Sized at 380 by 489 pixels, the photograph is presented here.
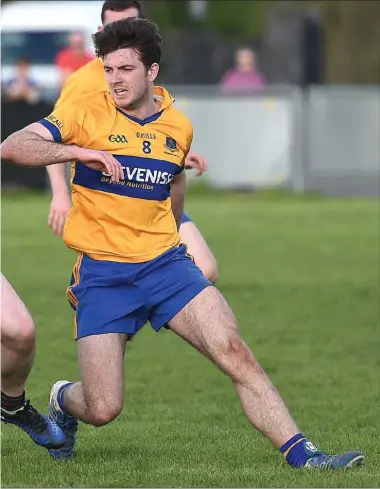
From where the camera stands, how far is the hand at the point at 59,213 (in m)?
8.38

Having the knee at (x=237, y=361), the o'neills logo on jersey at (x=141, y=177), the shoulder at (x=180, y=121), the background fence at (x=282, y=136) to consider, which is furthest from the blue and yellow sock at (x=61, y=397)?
the background fence at (x=282, y=136)

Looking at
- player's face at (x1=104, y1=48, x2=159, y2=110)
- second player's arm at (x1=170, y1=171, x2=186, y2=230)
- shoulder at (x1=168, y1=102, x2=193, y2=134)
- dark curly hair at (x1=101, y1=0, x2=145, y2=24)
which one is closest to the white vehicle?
dark curly hair at (x1=101, y1=0, x2=145, y2=24)

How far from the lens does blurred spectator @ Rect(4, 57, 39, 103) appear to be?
79.8ft

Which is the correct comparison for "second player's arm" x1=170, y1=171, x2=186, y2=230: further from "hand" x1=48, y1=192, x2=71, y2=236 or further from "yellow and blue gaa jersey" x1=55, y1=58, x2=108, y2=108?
"yellow and blue gaa jersey" x1=55, y1=58, x2=108, y2=108

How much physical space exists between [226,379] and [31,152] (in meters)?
3.45

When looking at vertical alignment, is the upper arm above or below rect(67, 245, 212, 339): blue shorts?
above

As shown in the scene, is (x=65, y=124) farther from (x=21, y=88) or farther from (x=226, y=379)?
(x=21, y=88)

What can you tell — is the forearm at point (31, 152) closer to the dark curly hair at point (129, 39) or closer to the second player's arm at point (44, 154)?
the second player's arm at point (44, 154)

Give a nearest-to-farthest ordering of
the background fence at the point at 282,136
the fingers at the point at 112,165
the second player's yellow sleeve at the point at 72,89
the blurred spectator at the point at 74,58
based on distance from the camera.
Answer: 1. the fingers at the point at 112,165
2. the second player's yellow sleeve at the point at 72,89
3. the background fence at the point at 282,136
4. the blurred spectator at the point at 74,58

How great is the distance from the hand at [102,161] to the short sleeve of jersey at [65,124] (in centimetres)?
14

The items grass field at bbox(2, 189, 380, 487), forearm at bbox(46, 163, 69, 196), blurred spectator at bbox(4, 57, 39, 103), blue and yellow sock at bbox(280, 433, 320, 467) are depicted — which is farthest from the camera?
blurred spectator at bbox(4, 57, 39, 103)

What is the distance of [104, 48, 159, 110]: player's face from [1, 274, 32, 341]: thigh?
1.12m

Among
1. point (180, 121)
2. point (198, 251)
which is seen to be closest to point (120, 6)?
point (198, 251)

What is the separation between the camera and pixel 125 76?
7.20 m
